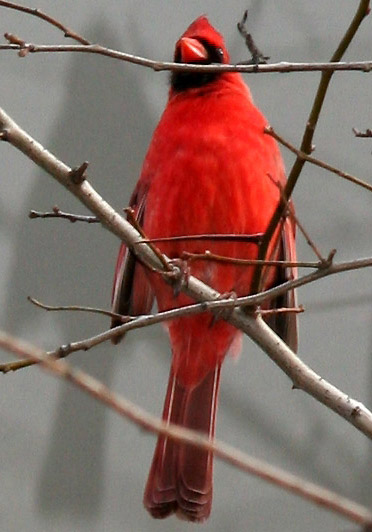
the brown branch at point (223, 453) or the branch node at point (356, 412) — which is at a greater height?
the branch node at point (356, 412)

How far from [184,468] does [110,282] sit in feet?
3.04

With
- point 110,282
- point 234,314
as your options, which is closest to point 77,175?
point 234,314

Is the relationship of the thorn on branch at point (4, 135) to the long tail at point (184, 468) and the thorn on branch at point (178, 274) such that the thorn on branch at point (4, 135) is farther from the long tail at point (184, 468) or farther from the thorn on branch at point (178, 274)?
the long tail at point (184, 468)

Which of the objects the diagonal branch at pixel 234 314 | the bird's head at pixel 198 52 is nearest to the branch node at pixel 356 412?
the diagonal branch at pixel 234 314

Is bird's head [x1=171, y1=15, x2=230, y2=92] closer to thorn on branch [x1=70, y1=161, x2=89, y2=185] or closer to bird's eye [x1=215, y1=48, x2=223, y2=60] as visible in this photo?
bird's eye [x1=215, y1=48, x2=223, y2=60]

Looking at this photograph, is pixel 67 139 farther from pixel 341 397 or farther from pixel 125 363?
pixel 341 397

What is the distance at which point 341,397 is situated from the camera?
1.60 meters

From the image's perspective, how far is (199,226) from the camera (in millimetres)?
2129

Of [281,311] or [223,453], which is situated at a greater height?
[281,311]

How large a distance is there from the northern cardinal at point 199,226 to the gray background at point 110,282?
0.66 metres

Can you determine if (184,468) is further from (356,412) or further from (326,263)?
(326,263)

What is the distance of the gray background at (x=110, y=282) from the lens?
2979 mm

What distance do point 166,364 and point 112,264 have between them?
0.32 meters

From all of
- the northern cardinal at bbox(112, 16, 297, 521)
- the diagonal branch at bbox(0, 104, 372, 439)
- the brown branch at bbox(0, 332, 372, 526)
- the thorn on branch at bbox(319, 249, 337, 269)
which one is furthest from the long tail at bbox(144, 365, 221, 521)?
the brown branch at bbox(0, 332, 372, 526)
